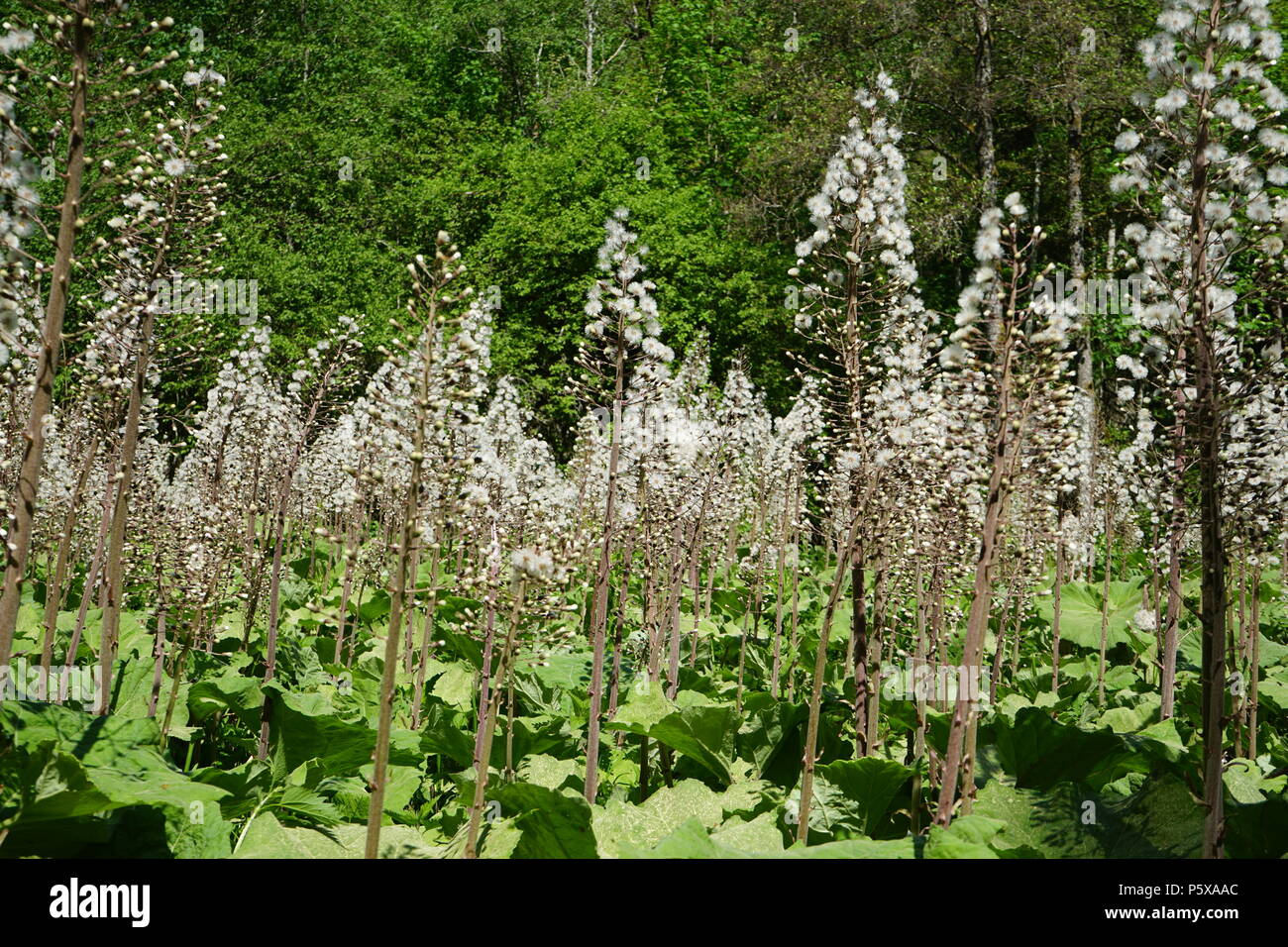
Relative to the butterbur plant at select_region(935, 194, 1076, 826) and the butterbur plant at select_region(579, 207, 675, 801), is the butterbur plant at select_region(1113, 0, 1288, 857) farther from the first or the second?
the butterbur plant at select_region(579, 207, 675, 801)

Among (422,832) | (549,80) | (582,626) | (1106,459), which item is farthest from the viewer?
(549,80)

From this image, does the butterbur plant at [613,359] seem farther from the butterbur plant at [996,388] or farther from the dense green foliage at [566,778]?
the butterbur plant at [996,388]

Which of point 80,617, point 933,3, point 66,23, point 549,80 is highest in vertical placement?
point 549,80

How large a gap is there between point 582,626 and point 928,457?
6009 millimetres

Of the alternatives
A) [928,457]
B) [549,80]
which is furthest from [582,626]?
[549,80]

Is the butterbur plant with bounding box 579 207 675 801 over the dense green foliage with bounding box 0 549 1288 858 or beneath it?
over

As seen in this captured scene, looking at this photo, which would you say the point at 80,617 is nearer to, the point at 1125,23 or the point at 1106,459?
the point at 1106,459

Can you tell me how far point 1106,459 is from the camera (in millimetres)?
11547

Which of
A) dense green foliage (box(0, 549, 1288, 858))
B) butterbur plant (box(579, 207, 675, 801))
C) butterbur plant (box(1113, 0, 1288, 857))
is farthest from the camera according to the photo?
butterbur plant (box(579, 207, 675, 801))

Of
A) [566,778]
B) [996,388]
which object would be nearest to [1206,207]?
[996,388]

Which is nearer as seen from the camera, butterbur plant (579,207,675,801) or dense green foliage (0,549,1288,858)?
dense green foliage (0,549,1288,858)

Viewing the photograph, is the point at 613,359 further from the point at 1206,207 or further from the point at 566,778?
the point at 1206,207

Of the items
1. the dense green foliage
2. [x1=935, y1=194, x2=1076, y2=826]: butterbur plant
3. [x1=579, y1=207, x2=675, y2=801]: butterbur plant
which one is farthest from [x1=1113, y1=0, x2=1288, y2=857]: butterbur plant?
[x1=579, y1=207, x2=675, y2=801]: butterbur plant

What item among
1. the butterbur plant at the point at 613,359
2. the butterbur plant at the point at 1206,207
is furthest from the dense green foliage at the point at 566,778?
the butterbur plant at the point at 1206,207
